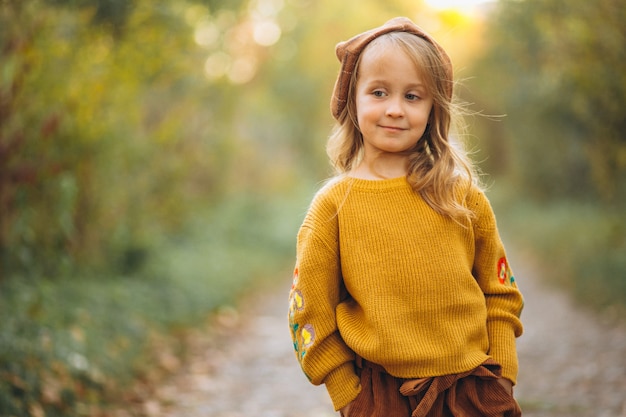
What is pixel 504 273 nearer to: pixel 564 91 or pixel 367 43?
pixel 367 43

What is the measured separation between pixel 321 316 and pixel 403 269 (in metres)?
0.33

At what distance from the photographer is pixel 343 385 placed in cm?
223

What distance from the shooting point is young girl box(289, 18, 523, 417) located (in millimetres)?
2195

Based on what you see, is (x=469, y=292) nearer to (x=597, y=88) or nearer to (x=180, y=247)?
(x=597, y=88)

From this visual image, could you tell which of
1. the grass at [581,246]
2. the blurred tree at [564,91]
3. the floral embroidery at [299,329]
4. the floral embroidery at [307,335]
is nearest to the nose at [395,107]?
the floral embroidery at [299,329]

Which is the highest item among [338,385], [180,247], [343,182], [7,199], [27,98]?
[180,247]

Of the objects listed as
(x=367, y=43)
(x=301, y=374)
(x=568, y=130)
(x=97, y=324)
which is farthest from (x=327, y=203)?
(x=568, y=130)

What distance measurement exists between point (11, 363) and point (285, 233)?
11.0 meters

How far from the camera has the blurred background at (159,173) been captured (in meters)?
5.34

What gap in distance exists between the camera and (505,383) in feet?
7.48

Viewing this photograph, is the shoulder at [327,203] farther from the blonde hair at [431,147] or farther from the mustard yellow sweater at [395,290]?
the blonde hair at [431,147]

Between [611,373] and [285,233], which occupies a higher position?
[285,233]

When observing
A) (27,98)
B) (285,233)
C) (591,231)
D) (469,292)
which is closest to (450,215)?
(469,292)

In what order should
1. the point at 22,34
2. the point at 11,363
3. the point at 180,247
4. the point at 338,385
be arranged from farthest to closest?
the point at 180,247
the point at 22,34
the point at 11,363
the point at 338,385
